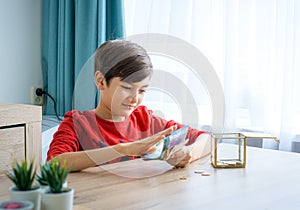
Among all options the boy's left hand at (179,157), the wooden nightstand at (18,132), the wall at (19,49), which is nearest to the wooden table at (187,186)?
the boy's left hand at (179,157)

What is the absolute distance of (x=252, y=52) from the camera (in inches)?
87.0

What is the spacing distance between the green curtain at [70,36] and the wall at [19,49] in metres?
0.06

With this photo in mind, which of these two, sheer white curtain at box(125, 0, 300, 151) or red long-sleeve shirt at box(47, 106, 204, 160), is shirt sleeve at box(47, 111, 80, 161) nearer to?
red long-sleeve shirt at box(47, 106, 204, 160)

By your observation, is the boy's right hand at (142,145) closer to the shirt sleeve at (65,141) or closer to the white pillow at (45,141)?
the shirt sleeve at (65,141)

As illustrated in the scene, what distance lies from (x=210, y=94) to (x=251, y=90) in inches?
36.5

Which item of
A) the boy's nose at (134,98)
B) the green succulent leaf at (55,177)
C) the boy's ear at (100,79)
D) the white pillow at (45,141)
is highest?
the boy's ear at (100,79)

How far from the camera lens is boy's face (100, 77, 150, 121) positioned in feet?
4.19

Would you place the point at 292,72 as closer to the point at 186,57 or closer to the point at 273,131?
the point at 273,131

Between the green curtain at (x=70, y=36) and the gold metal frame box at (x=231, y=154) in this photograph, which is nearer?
the gold metal frame box at (x=231, y=154)

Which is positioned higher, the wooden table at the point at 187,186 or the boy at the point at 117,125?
the boy at the point at 117,125

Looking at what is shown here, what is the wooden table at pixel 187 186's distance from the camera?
919 millimetres

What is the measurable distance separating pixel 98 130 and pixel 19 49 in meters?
1.68

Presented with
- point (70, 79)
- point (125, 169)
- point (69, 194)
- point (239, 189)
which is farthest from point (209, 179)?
point (70, 79)

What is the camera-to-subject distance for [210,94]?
4.50ft
